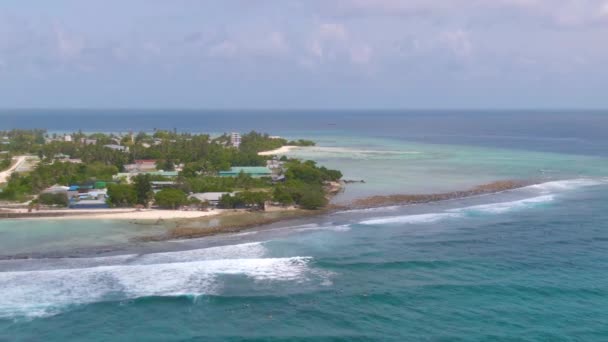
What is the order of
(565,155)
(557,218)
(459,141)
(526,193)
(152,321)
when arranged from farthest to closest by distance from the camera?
(459,141), (565,155), (526,193), (557,218), (152,321)

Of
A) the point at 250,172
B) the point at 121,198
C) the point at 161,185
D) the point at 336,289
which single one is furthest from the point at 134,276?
the point at 250,172

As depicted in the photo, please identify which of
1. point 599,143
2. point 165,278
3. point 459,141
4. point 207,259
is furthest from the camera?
point 459,141

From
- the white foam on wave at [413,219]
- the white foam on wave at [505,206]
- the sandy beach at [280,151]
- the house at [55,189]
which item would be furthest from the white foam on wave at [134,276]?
the sandy beach at [280,151]

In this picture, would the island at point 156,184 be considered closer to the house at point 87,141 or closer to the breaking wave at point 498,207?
the breaking wave at point 498,207

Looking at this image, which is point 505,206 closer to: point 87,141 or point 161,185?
point 161,185

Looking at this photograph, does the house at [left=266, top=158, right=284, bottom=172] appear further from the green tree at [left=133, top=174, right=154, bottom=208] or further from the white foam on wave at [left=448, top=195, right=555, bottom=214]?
the white foam on wave at [left=448, top=195, right=555, bottom=214]

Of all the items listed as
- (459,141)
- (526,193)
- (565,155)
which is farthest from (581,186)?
(459,141)

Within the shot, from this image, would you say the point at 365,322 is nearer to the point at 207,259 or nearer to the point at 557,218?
the point at 207,259
